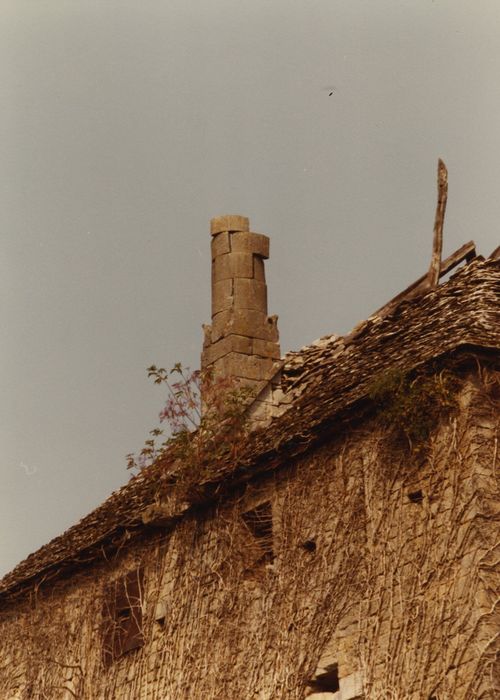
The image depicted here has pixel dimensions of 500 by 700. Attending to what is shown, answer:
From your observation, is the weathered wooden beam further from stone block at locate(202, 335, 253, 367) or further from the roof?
stone block at locate(202, 335, 253, 367)

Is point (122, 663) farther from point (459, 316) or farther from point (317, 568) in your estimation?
point (459, 316)

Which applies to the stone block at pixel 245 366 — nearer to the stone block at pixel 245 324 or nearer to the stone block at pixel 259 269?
the stone block at pixel 245 324

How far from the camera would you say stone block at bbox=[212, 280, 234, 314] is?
1831 cm

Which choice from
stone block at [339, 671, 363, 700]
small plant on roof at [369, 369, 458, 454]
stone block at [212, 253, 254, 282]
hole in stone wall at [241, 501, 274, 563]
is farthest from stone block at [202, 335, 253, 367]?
stone block at [339, 671, 363, 700]

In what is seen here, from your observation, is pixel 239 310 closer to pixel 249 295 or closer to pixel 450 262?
pixel 249 295

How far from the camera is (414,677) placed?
12.1 metres

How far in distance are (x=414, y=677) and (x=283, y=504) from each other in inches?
99.1

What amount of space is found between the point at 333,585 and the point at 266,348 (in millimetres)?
5209

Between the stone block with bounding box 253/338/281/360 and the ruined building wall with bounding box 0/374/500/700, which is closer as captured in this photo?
the ruined building wall with bounding box 0/374/500/700

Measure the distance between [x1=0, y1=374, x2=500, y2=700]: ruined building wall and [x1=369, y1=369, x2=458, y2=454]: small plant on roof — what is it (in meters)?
0.14

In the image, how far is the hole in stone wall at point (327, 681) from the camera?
12992 mm

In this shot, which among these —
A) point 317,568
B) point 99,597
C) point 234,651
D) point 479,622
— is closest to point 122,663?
point 99,597

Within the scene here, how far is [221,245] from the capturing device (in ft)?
61.5

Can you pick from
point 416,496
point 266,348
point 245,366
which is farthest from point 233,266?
point 416,496
